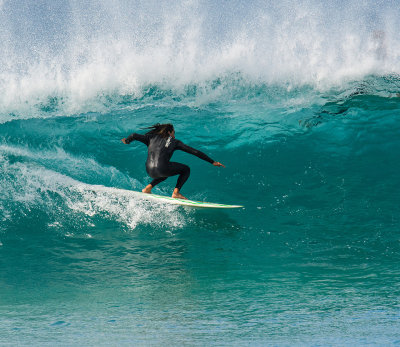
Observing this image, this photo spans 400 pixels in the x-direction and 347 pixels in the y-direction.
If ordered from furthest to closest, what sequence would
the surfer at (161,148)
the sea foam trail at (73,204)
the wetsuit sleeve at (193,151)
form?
the sea foam trail at (73,204) < the surfer at (161,148) < the wetsuit sleeve at (193,151)

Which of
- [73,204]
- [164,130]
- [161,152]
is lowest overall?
[73,204]

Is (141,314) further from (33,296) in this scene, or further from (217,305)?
(33,296)

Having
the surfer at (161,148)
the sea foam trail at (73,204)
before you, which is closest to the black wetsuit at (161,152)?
the surfer at (161,148)

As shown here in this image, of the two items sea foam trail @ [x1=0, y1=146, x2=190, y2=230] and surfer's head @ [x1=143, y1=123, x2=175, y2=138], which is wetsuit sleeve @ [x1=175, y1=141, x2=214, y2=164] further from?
sea foam trail @ [x1=0, y1=146, x2=190, y2=230]

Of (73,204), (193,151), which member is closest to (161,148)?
(193,151)

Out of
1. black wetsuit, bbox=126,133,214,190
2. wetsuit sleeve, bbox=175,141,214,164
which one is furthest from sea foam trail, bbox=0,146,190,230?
wetsuit sleeve, bbox=175,141,214,164

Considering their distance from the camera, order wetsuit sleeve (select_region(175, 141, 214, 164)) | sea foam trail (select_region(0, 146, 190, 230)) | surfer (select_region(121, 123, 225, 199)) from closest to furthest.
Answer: wetsuit sleeve (select_region(175, 141, 214, 164)), surfer (select_region(121, 123, 225, 199)), sea foam trail (select_region(0, 146, 190, 230))

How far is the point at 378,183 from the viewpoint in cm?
792

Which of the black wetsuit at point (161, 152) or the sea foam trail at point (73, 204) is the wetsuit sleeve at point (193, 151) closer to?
the black wetsuit at point (161, 152)

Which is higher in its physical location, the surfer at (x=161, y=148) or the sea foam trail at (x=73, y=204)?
the surfer at (x=161, y=148)

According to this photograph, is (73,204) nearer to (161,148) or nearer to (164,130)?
(161,148)

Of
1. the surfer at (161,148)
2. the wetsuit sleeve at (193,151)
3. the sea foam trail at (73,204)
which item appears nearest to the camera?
the wetsuit sleeve at (193,151)

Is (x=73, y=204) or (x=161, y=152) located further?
(x=73, y=204)

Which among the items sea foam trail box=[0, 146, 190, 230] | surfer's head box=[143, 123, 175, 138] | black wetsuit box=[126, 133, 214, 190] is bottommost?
sea foam trail box=[0, 146, 190, 230]
